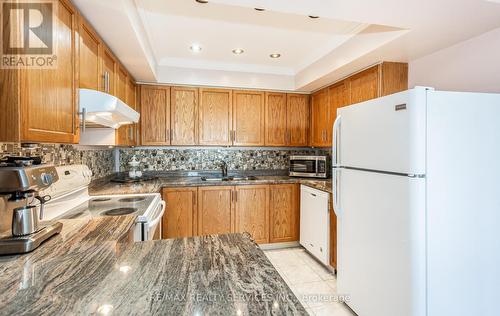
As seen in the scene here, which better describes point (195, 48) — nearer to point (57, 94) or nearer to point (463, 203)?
point (57, 94)

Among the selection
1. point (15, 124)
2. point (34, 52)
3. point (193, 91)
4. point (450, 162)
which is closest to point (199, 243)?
point (15, 124)

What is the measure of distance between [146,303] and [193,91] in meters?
2.96

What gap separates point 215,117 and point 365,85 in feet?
5.97

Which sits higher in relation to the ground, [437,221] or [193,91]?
[193,91]

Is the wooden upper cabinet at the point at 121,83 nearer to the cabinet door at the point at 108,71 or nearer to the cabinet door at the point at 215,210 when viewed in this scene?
the cabinet door at the point at 108,71

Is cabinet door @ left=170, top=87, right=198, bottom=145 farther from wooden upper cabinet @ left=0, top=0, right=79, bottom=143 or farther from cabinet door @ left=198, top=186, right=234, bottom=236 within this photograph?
wooden upper cabinet @ left=0, top=0, right=79, bottom=143

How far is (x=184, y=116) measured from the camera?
3293mm

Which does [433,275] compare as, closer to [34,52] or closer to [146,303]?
[146,303]

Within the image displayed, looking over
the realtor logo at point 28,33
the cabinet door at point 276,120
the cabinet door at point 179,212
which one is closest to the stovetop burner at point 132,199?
the cabinet door at point 179,212

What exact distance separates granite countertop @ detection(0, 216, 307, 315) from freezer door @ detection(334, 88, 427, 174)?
1007mm

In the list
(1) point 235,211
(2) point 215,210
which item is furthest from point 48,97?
(1) point 235,211

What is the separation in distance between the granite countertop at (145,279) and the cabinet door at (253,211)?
2.01 meters

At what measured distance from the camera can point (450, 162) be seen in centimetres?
143

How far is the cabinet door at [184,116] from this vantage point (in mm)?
3268
